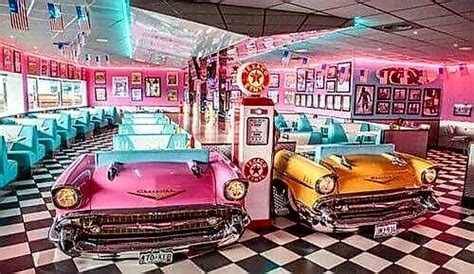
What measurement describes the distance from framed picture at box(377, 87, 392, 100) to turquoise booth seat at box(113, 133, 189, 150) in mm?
7450

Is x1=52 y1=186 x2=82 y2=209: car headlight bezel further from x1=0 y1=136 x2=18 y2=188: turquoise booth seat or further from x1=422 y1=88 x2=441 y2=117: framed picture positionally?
x1=422 y1=88 x2=441 y2=117: framed picture

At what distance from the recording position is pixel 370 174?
3.77 m

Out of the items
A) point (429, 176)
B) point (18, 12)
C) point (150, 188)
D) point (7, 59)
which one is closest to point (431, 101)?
point (429, 176)

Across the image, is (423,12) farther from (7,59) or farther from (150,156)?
(7,59)

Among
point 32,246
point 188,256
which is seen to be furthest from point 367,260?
point 32,246

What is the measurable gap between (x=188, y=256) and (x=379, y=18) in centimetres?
393

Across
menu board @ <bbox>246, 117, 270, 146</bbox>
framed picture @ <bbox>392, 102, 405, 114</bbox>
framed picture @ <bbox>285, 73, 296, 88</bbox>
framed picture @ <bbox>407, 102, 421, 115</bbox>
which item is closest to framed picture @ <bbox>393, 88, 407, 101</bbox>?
framed picture @ <bbox>392, 102, 405, 114</bbox>

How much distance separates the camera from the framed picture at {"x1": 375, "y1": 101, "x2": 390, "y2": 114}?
10.6 m

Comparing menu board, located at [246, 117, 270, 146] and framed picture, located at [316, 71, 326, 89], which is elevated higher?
framed picture, located at [316, 71, 326, 89]

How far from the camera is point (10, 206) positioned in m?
4.73

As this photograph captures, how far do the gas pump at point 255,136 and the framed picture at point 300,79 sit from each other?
9.10 m

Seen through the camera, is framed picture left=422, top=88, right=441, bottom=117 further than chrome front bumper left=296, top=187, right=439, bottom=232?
Yes

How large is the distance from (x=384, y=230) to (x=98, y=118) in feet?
39.9

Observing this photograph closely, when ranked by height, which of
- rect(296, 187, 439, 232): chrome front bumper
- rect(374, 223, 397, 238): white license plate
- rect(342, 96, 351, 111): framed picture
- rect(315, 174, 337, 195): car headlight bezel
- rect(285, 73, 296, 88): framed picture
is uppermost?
rect(285, 73, 296, 88): framed picture
